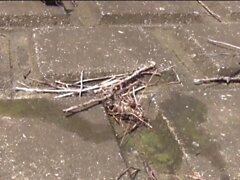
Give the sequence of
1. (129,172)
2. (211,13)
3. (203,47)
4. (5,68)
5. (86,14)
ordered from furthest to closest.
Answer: (211,13)
(86,14)
(203,47)
(5,68)
(129,172)

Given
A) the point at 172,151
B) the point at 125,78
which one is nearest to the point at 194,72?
the point at 125,78

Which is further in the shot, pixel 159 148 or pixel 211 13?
pixel 211 13

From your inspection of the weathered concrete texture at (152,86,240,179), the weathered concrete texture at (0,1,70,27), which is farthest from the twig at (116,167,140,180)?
the weathered concrete texture at (0,1,70,27)

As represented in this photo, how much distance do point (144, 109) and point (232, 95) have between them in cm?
23

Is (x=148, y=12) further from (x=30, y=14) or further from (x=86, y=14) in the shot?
(x=30, y=14)

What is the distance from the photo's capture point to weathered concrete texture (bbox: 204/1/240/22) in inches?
66.1

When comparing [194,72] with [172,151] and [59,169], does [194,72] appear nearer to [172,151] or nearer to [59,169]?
[172,151]

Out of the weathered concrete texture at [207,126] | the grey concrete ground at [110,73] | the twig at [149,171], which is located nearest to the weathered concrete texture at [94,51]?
the grey concrete ground at [110,73]

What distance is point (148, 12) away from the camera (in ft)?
5.24

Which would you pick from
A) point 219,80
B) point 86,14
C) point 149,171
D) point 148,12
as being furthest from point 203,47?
point 149,171

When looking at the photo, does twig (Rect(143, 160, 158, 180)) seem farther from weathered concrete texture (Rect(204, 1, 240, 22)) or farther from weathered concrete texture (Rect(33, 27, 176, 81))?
weathered concrete texture (Rect(204, 1, 240, 22))

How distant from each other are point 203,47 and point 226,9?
0.97 ft

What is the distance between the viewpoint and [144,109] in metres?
1.26

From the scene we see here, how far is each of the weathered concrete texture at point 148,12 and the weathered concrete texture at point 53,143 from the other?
1.40 feet
